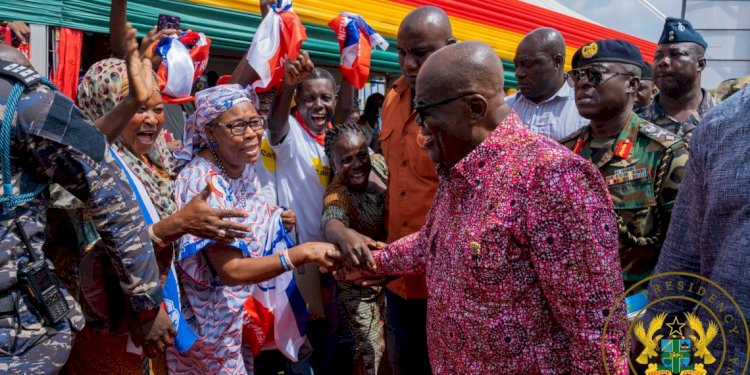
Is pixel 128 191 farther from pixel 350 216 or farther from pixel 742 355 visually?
pixel 742 355

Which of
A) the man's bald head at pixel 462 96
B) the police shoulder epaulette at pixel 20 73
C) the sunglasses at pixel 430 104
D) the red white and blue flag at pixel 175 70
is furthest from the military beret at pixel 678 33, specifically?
the police shoulder epaulette at pixel 20 73

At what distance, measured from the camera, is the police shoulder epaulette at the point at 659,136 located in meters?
Answer: 2.60

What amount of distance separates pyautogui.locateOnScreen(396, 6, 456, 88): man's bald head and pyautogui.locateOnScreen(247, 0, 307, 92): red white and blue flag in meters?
0.85

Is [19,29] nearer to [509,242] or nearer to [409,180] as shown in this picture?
[409,180]

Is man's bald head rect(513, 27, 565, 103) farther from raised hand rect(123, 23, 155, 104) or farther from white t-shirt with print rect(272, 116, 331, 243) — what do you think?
raised hand rect(123, 23, 155, 104)

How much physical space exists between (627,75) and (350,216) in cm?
158

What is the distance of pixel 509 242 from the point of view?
1.69 m

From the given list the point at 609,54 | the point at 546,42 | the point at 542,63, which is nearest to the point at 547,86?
the point at 542,63

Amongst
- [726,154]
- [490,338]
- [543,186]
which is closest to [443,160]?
[543,186]

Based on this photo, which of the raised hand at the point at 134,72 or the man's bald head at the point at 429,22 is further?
the man's bald head at the point at 429,22

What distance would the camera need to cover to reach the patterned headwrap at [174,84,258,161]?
9.28 ft

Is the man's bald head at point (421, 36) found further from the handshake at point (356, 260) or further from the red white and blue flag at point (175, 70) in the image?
the red white and blue flag at point (175, 70)

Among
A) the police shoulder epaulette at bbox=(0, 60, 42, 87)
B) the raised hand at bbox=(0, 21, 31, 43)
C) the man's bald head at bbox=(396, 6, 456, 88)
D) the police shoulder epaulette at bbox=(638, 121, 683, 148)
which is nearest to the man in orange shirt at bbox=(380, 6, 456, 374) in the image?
the man's bald head at bbox=(396, 6, 456, 88)

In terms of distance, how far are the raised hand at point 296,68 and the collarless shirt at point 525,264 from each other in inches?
70.0
